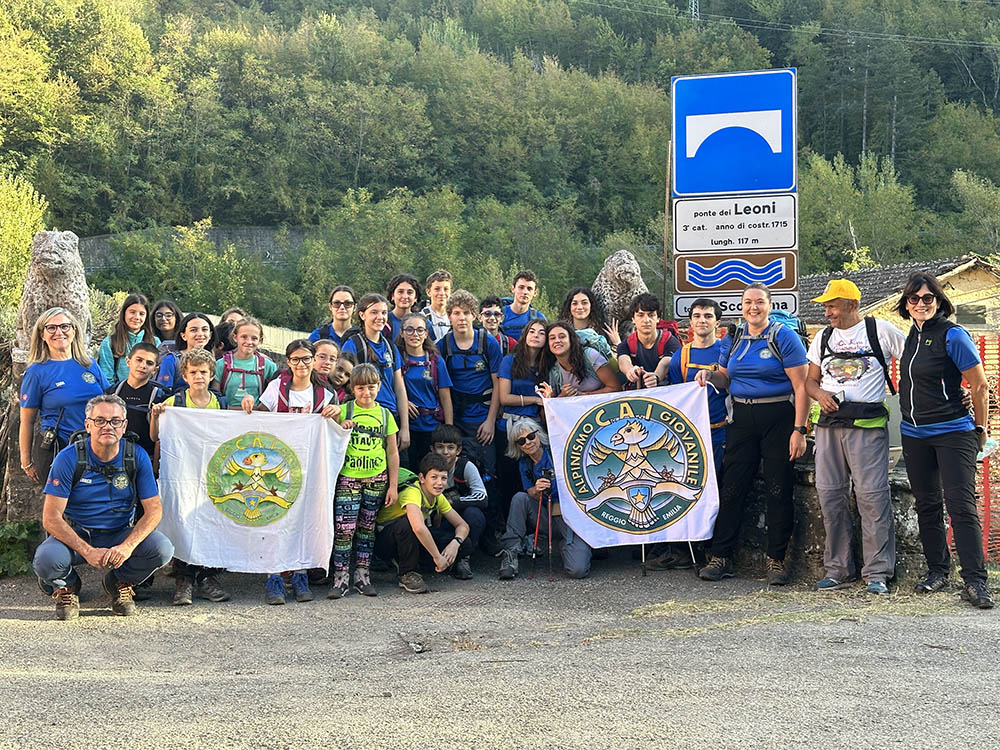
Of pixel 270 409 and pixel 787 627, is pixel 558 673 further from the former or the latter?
pixel 270 409

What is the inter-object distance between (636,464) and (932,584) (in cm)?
242

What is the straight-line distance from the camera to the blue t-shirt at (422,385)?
368 inches

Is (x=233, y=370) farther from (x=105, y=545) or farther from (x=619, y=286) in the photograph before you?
(x=619, y=286)

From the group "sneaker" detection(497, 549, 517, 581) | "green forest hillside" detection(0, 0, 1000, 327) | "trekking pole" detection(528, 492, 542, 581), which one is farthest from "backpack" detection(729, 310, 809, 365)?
"green forest hillside" detection(0, 0, 1000, 327)

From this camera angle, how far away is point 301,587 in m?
8.38

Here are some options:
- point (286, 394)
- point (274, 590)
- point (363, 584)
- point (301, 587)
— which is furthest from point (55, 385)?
point (363, 584)

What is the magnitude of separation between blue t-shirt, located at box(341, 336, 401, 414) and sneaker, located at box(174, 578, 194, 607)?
1946mm

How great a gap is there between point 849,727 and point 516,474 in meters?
5.08

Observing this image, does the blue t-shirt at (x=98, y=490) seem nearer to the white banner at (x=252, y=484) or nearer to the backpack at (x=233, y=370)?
the white banner at (x=252, y=484)

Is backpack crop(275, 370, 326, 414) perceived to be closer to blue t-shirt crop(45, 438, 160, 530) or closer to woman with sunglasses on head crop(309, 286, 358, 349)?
woman with sunglasses on head crop(309, 286, 358, 349)

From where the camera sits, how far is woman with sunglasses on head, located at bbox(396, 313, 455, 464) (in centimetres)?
934

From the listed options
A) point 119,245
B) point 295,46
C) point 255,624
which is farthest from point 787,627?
point 295,46

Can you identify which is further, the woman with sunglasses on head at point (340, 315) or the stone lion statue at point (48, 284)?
the stone lion statue at point (48, 284)

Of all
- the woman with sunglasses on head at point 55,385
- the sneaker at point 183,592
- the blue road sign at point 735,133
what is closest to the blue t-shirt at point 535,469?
the blue road sign at point 735,133
